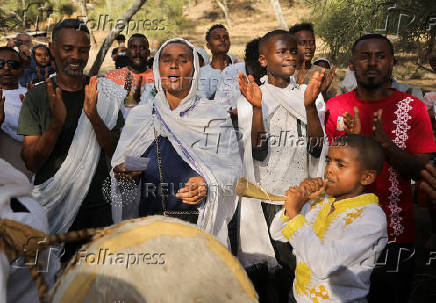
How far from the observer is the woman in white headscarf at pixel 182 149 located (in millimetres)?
3129

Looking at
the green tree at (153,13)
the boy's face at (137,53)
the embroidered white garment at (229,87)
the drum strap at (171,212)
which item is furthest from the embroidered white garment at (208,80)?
the green tree at (153,13)

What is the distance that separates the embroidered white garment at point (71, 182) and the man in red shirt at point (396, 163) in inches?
72.4

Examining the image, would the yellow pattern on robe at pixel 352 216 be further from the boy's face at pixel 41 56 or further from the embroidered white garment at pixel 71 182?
the boy's face at pixel 41 56

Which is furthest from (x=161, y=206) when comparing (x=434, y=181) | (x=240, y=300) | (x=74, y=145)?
(x=434, y=181)

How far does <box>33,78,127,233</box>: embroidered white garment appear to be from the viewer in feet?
10.2

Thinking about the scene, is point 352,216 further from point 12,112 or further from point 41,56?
point 41,56

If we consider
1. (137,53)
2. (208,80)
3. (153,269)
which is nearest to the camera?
(153,269)

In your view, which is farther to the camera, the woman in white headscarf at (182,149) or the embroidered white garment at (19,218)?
the woman in white headscarf at (182,149)

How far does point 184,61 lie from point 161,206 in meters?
1.13

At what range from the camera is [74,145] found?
10.2 ft

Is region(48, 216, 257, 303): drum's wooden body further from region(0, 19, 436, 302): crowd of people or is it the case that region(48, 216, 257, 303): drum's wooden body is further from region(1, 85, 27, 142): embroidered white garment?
region(1, 85, 27, 142): embroidered white garment

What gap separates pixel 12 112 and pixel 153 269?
290 cm

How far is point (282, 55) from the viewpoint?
328cm

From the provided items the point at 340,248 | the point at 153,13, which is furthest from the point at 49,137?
the point at 153,13
